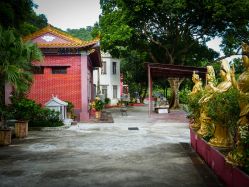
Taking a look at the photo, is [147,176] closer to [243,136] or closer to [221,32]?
[243,136]

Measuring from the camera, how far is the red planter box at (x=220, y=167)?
4.73 metres

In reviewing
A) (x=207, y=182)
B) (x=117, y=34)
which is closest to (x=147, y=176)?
(x=207, y=182)

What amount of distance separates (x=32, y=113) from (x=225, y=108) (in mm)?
10127

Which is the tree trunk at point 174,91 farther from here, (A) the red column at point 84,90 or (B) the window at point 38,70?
(B) the window at point 38,70

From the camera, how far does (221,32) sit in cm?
2723

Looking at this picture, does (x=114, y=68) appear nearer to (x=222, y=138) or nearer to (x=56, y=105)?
(x=56, y=105)

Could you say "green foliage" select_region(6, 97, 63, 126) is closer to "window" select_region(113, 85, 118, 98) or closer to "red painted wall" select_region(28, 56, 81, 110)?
"red painted wall" select_region(28, 56, 81, 110)

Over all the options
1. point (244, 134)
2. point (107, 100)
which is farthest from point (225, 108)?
point (107, 100)

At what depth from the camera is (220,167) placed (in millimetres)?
6043

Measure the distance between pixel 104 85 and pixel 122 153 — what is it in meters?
27.9

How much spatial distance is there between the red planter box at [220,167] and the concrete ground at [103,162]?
18 cm

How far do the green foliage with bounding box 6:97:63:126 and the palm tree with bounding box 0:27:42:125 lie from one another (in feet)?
7.84

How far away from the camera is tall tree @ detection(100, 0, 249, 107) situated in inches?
927

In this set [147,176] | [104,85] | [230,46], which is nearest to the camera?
[147,176]
